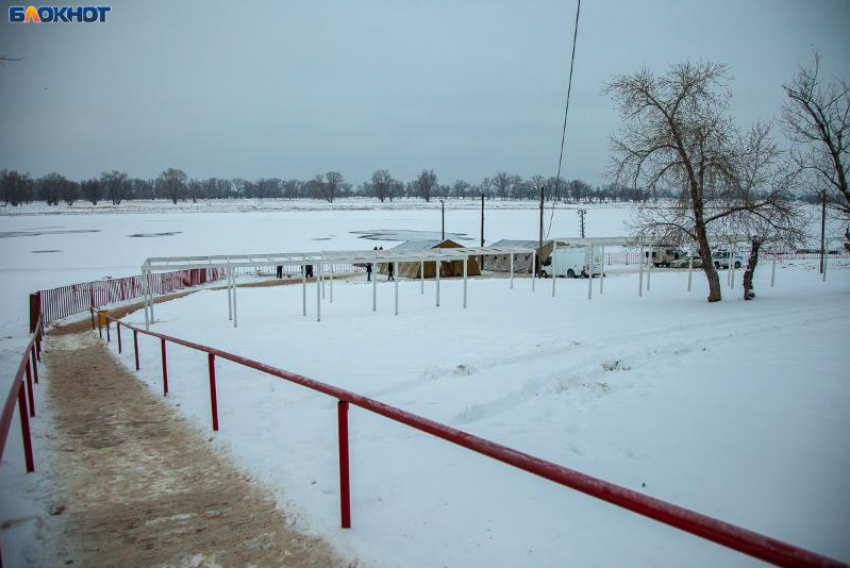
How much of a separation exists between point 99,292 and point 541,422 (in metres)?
24.5

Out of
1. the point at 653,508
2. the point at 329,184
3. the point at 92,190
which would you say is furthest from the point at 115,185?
the point at 653,508

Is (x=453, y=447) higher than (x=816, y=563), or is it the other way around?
(x=816, y=563)

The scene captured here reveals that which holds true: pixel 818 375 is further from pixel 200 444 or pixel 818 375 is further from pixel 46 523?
pixel 46 523

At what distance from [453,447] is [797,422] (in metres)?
3.99

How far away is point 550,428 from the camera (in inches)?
239

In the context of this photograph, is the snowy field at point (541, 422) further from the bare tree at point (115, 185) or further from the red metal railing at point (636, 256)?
the bare tree at point (115, 185)

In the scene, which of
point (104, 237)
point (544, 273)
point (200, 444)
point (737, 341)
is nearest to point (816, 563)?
point (200, 444)

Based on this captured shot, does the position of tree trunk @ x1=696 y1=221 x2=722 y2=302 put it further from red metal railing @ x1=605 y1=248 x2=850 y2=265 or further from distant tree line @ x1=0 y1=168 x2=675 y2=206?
distant tree line @ x1=0 y1=168 x2=675 y2=206

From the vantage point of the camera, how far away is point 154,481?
14.6 feet

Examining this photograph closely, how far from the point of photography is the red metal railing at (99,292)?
2036cm

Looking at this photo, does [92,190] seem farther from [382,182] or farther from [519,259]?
[519,259]

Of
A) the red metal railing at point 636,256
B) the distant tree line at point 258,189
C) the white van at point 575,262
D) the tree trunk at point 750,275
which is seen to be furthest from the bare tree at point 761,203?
the distant tree line at point 258,189

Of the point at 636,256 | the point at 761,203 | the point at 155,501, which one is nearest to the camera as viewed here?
the point at 155,501

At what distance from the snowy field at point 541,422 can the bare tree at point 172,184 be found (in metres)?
147
